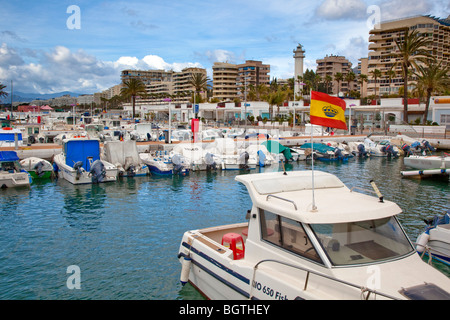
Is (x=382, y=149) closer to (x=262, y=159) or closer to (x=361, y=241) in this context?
(x=262, y=159)

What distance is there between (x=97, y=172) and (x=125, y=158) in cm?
429

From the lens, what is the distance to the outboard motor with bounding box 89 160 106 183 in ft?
91.4

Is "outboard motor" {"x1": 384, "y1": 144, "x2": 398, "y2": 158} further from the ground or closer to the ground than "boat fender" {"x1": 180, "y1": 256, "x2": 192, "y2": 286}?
further from the ground

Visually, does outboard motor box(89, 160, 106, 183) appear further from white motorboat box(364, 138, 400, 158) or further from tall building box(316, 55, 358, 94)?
tall building box(316, 55, 358, 94)

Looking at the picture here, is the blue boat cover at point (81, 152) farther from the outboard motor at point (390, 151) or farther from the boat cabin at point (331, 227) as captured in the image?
the outboard motor at point (390, 151)

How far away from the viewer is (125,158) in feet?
105

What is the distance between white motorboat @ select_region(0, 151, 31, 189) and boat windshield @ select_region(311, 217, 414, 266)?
79.8 ft

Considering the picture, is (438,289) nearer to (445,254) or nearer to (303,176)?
(303,176)

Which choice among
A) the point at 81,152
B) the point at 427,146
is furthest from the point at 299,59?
the point at 81,152

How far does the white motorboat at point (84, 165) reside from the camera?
2773 cm

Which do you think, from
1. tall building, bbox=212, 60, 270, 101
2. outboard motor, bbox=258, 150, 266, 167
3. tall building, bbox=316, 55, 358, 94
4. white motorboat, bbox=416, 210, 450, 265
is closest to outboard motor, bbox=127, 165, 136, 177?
outboard motor, bbox=258, 150, 266, 167

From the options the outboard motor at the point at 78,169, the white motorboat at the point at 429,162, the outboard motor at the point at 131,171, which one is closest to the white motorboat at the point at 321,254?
the outboard motor at the point at 78,169

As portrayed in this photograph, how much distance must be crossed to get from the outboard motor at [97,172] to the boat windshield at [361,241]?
77.1ft

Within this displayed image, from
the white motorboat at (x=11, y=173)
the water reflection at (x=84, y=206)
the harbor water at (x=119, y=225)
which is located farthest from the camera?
the white motorboat at (x=11, y=173)
